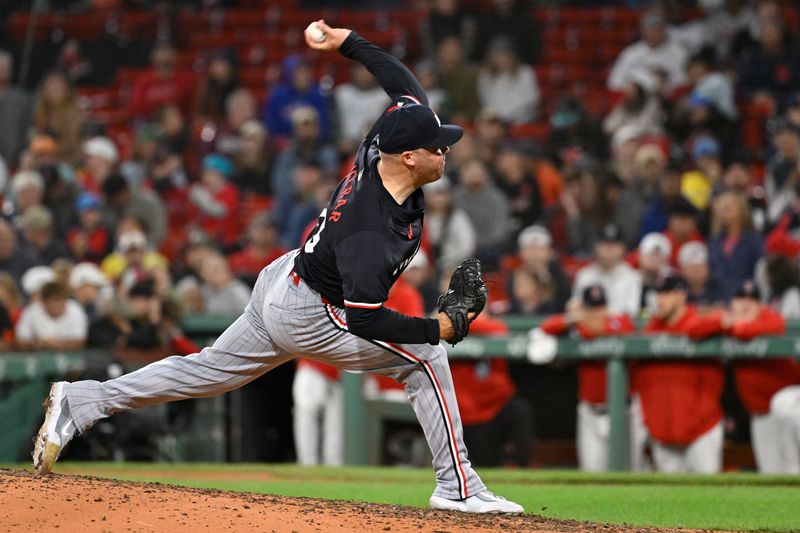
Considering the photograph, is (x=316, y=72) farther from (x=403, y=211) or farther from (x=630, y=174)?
(x=403, y=211)

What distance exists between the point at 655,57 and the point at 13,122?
258 inches

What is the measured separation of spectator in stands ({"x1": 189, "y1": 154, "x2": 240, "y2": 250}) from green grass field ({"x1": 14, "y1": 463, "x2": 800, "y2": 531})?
3762mm

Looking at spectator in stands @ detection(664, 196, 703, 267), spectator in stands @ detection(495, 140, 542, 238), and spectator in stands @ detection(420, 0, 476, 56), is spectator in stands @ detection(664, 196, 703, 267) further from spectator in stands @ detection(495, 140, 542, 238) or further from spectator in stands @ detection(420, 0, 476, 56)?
spectator in stands @ detection(420, 0, 476, 56)

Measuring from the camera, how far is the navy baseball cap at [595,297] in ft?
29.1

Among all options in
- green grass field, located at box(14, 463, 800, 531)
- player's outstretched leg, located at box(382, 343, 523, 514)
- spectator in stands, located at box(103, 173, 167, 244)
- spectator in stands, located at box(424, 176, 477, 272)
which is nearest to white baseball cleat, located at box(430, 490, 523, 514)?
player's outstretched leg, located at box(382, 343, 523, 514)

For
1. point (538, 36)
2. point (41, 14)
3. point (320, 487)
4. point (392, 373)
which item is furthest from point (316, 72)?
point (392, 373)

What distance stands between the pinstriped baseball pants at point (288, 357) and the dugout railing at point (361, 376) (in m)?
3.91

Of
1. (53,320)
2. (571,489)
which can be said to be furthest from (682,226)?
(53,320)

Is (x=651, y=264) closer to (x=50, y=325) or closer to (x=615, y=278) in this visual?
(x=615, y=278)

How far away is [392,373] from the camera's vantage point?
503 cm

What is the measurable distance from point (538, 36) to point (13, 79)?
566 centimetres

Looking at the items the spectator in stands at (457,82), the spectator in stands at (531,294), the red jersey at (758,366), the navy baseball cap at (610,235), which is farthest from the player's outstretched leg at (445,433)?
the spectator in stands at (457,82)

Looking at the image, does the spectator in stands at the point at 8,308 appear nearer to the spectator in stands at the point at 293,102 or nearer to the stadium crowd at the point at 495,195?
the stadium crowd at the point at 495,195

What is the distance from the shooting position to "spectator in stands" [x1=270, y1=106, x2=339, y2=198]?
40.5ft
